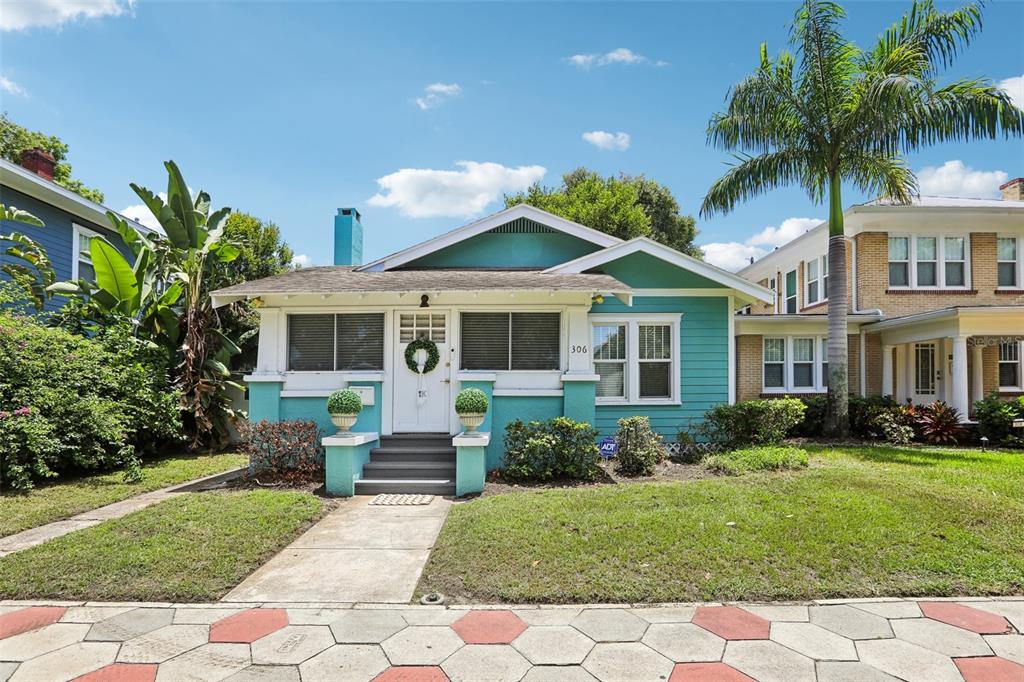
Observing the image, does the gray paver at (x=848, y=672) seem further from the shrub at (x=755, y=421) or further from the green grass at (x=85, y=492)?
the green grass at (x=85, y=492)

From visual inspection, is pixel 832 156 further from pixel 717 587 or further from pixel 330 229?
pixel 330 229

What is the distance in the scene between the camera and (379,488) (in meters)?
7.63

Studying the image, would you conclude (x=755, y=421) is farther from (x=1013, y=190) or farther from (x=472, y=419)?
(x=1013, y=190)

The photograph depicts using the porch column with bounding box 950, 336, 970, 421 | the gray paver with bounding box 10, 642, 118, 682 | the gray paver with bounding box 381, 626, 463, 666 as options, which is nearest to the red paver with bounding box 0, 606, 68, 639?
the gray paver with bounding box 10, 642, 118, 682

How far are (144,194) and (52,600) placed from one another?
9.51 meters

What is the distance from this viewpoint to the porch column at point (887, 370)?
15223 mm

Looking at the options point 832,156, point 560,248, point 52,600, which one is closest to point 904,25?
point 832,156


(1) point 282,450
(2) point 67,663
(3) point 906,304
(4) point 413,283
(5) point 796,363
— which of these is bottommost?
(2) point 67,663

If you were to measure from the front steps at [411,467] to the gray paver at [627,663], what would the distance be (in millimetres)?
4328

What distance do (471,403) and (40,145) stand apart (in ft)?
90.4

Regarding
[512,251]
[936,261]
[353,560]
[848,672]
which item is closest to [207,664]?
[353,560]

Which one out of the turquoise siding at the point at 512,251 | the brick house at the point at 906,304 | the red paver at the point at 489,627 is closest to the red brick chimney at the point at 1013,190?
the brick house at the point at 906,304

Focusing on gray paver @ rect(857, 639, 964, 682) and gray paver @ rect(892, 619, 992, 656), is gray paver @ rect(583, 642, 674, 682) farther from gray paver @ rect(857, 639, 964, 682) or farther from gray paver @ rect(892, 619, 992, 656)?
gray paver @ rect(892, 619, 992, 656)

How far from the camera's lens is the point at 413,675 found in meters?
3.08
